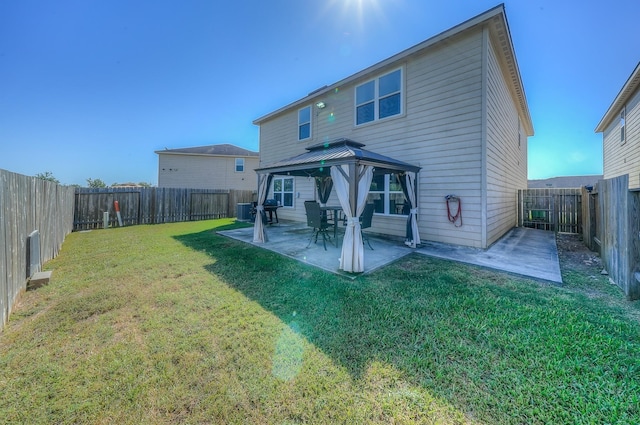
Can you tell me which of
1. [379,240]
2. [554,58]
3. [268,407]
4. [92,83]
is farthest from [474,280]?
[92,83]

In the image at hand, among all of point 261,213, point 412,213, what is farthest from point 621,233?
point 261,213

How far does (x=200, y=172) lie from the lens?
19.4 m

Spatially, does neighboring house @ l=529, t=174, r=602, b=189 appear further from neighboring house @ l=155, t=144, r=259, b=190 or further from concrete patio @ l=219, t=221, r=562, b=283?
neighboring house @ l=155, t=144, r=259, b=190

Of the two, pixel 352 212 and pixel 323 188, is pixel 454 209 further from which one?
pixel 323 188

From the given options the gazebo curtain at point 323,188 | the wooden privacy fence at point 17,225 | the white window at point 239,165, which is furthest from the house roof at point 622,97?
the white window at point 239,165

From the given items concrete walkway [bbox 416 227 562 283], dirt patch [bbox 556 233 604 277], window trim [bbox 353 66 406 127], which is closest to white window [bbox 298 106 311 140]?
window trim [bbox 353 66 406 127]

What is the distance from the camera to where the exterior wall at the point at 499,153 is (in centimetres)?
590

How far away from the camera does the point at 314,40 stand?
27.7 ft

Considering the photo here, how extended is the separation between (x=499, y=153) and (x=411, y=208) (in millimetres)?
3230

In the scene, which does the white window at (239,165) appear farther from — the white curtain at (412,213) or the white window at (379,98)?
the white curtain at (412,213)

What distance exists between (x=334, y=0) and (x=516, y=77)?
6231mm

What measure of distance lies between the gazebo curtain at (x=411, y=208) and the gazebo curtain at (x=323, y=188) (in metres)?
3.22

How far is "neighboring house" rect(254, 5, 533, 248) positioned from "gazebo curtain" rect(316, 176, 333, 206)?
5.79 ft

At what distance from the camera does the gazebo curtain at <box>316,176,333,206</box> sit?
29.4ft
